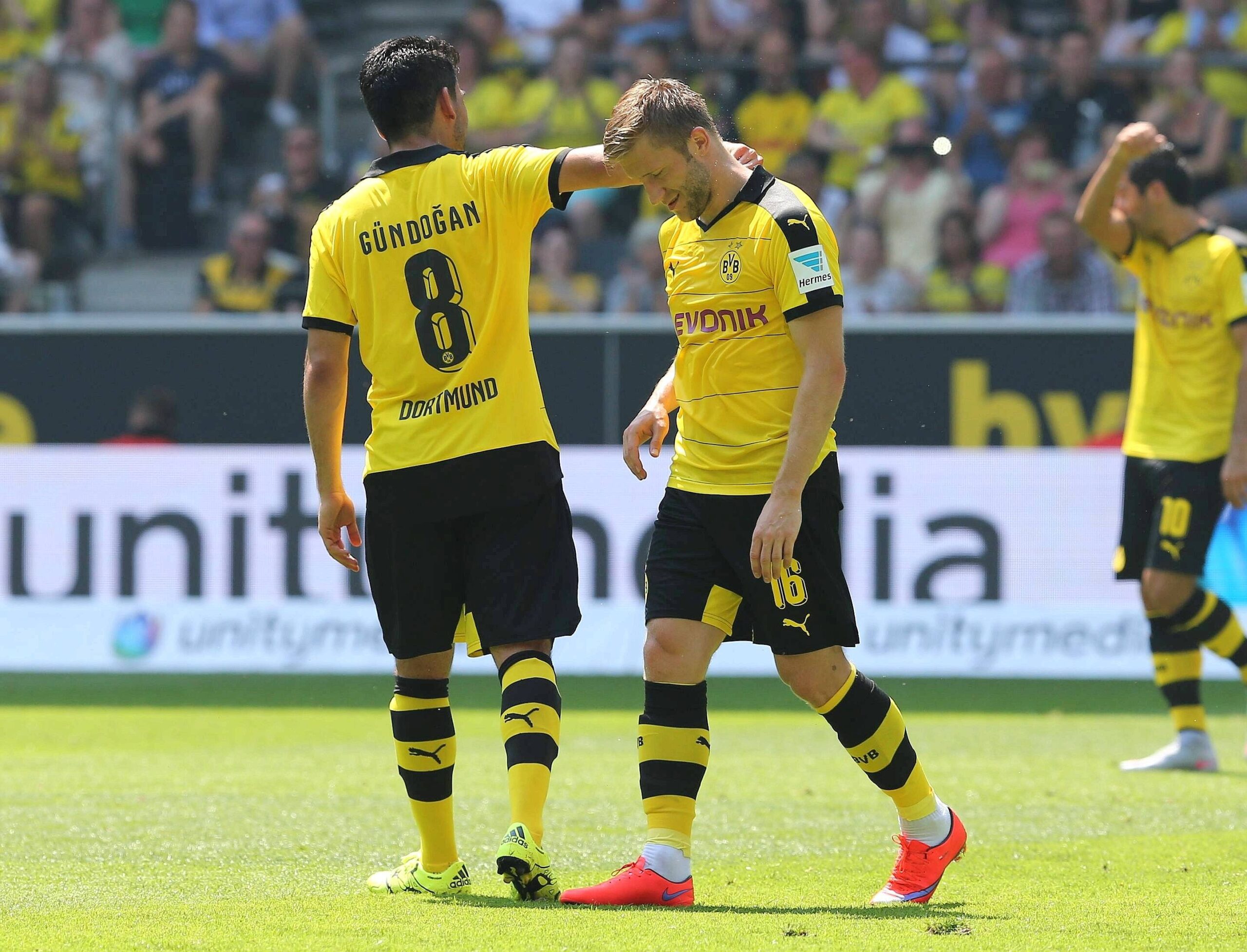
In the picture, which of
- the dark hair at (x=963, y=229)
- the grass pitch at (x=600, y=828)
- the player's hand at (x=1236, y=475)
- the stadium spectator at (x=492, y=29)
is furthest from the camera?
the stadium spectator at (x=492, y=29)

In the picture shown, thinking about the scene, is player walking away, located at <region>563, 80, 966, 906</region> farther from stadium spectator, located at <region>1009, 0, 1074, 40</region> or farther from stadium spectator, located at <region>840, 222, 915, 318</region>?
stadium spectator, located at <region>1009, 0, 1074, 40</region>

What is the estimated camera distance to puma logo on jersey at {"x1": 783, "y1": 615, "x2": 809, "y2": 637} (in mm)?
4172

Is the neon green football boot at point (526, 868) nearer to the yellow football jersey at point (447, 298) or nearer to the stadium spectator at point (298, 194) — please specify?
the yellow football jersey at point (447, 298)

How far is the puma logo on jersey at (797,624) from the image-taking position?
4172mm

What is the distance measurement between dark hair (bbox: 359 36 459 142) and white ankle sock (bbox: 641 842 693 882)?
189 centimetres

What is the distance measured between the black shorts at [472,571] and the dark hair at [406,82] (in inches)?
36.4

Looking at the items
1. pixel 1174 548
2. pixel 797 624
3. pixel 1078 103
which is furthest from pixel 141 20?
pixel 797 624

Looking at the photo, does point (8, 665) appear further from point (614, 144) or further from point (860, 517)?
point (614, 144)

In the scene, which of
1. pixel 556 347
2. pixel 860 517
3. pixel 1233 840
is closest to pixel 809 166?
pixel 556 347

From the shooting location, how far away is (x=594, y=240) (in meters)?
13.0

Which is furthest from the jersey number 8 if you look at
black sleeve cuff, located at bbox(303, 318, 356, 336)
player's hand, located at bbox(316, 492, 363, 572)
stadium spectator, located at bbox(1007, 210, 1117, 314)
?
stadium spectator, located at bbox(1007, 210, 1117, 314)

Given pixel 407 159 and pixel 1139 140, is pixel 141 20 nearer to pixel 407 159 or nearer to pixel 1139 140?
pixel 1139 140

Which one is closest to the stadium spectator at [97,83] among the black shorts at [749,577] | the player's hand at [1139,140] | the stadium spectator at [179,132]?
the stadium spectator at [179,132]

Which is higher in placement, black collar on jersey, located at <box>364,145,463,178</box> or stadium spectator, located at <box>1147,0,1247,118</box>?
stadium spectator, located at <box>1147,0,1247,118</box>
